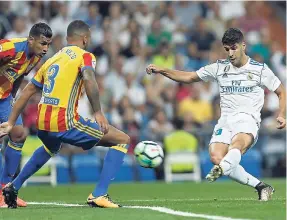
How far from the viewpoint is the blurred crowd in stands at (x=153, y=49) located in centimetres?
2005

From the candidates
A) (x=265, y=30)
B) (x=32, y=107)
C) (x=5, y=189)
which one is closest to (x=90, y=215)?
(x=5, y=189)

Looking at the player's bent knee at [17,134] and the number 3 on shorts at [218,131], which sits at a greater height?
the number 3 on shorts at [218,131]

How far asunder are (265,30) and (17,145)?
43.0 feet

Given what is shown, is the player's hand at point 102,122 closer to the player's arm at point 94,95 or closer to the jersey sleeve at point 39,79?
the player's arm at point 94,95

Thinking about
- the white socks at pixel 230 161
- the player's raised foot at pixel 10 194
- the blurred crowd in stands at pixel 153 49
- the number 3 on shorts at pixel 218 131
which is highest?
the blurred crowd in stands at pixel 153 49

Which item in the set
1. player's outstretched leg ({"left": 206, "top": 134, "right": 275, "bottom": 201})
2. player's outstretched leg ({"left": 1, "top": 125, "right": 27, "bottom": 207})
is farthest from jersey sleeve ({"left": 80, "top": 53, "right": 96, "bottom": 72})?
player's outstretched leg ({"left": 206, "top": 134, "right": 275, "bottom": 201})

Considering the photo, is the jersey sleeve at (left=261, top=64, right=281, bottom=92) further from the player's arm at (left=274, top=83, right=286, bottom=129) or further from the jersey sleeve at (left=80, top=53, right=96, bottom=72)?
the jersey sleeve at (left=80, top=53, right=96, bottom=72)

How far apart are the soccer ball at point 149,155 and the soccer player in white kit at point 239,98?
72 centimetres

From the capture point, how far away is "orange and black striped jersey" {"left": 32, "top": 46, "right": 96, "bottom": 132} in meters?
10.2

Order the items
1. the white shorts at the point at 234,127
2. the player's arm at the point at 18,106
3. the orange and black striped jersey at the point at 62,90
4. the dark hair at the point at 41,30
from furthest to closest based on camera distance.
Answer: the white shorts at the point at 234,127
the dark hair at the point at 41,30
the player's arm at the point at 18,106
the orange and black striped jersey at the point at 62,90

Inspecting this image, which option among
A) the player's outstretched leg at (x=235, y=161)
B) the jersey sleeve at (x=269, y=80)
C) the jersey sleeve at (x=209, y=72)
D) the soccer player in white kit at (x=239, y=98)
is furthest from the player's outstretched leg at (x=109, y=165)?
the jersey sleeve at (x=269, y=80)

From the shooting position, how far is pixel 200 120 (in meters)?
20.5

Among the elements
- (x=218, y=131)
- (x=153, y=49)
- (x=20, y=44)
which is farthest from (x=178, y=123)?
(x=20, y=44)

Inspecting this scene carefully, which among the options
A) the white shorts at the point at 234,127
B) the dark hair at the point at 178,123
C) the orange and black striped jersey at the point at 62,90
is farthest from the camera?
the dark hair at the point at 178,123
